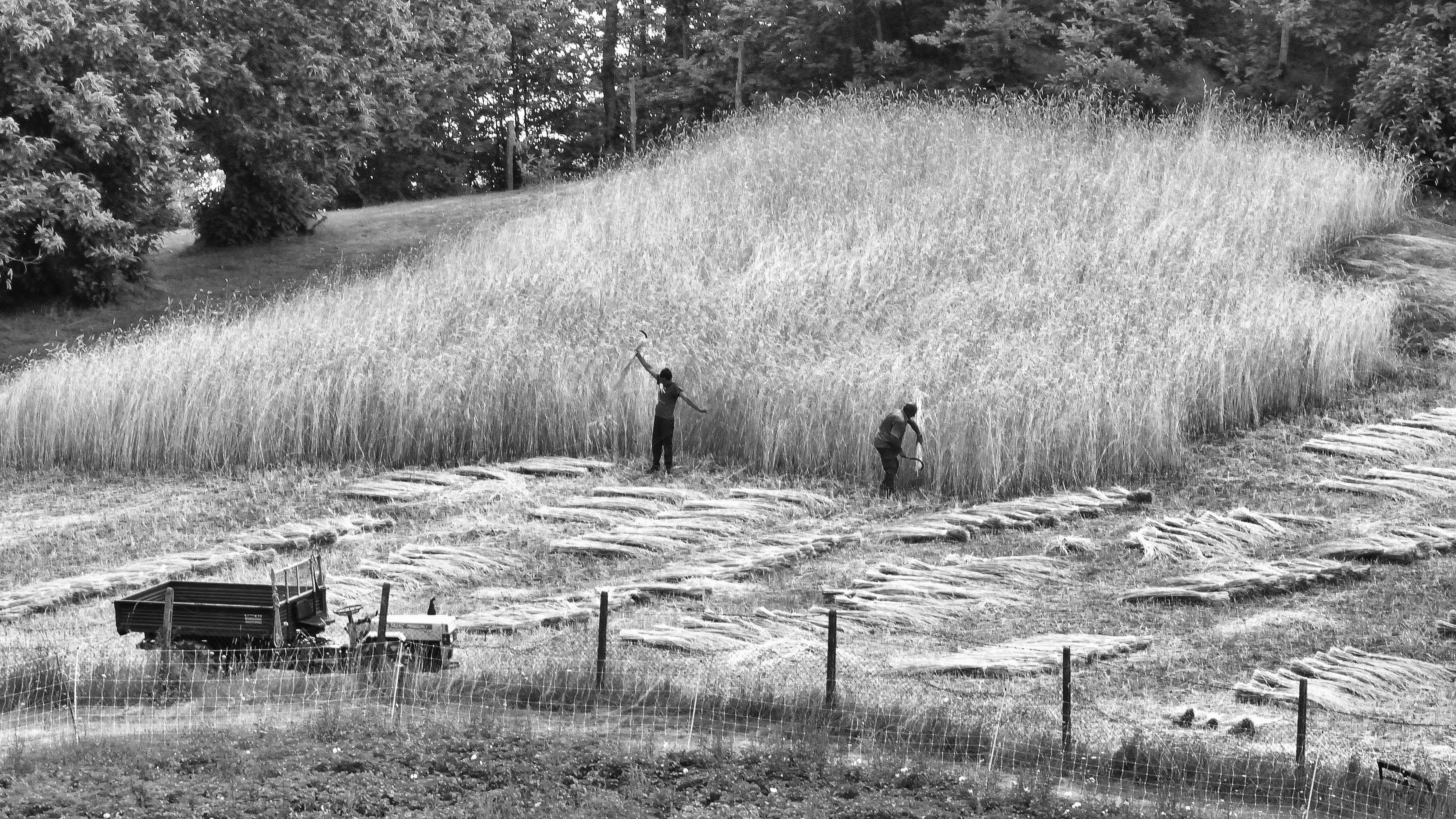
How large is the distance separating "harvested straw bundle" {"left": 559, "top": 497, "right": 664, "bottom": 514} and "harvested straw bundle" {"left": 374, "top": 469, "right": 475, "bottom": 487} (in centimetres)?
176

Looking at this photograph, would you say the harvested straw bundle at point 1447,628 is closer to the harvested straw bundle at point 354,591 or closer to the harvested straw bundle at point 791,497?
the harvested straw bundle at point 791,497

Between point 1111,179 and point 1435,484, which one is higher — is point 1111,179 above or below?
above

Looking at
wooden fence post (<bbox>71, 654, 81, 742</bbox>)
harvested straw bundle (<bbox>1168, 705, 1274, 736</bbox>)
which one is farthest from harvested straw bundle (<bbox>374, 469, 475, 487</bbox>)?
harvested straw bundle (<bbox>1168, 705, 1274, 736</bbox>)

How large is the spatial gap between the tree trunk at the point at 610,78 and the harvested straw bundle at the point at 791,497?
27461mm

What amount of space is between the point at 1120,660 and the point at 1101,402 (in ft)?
22.9

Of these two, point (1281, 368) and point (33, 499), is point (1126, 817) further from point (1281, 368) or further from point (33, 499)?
point (33, 499)

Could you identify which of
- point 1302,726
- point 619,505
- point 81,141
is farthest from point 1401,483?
point 81,141

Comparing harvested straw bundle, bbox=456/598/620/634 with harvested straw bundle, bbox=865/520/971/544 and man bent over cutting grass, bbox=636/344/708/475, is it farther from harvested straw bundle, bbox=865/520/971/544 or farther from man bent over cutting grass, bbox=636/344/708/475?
man bent over cutting grass, bbox=636/344/708/475

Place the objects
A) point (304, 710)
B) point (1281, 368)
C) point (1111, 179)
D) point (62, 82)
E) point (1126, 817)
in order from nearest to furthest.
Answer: point (1126, 817), point (304, 710), point (1281, 368), point (62, 82), point (1111, 179)

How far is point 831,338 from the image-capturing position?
22.4 metres

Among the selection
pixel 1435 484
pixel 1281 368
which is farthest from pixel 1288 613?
pixel 1281 368

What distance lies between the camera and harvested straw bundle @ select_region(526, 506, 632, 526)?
57.6ft

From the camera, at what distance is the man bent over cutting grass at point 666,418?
19500 millimetres

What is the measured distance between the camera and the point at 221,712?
36.5ft
